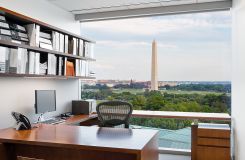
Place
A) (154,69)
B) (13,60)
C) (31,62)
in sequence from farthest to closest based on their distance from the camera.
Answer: (154,69), (31,62), (13,60)

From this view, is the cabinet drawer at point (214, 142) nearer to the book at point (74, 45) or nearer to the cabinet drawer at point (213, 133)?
the cabinet drawer at point (213, 133)

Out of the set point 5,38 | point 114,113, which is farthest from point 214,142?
point 5,38

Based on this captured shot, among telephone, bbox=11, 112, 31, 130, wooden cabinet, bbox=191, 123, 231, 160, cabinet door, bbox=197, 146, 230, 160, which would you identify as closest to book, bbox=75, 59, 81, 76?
telephone, bbox=11, 112, 31, 130

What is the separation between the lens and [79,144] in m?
2.24

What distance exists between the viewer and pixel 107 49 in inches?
200

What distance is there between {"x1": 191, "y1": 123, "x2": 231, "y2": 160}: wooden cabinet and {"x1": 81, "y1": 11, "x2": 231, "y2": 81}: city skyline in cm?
108

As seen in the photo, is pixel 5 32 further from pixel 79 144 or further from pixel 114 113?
pixel 114 113

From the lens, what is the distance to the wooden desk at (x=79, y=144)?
221 centimetres

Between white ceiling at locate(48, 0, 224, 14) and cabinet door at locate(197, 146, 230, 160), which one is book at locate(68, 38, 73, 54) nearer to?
white ceiling at locate(48, 0, 224, 14)

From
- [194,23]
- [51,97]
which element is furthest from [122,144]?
[194,23]

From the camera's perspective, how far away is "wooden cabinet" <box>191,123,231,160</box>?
3617 mm

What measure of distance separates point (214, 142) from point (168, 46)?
1.91m

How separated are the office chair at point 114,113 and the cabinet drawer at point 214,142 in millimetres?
1123

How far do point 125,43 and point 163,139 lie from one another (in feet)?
6.45
